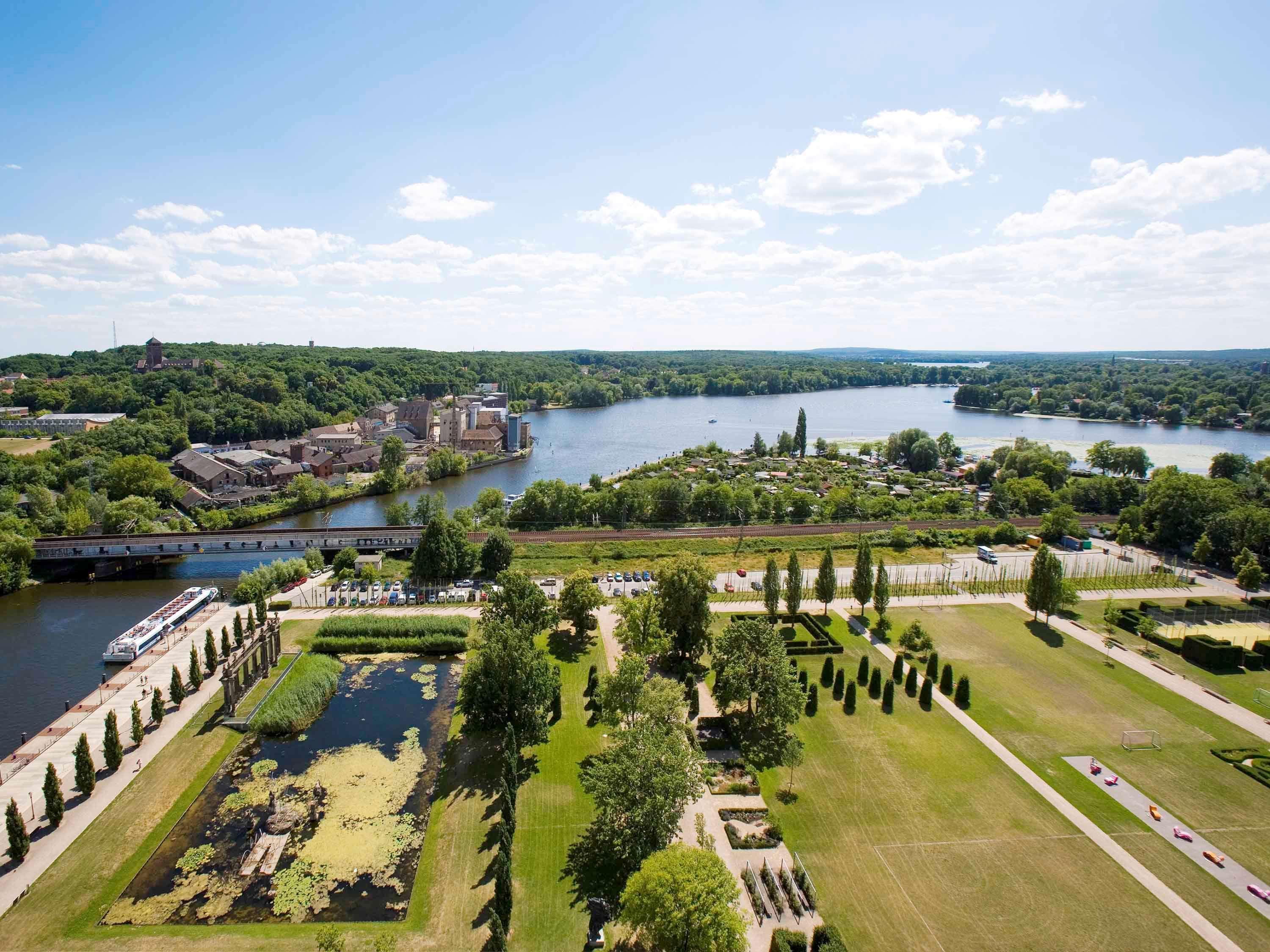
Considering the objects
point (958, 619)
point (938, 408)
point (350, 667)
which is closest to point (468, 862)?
point (350, 667)

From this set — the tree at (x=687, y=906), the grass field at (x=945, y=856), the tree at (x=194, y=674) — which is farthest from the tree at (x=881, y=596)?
the tree at (x=194, y=674)

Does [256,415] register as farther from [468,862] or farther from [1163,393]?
[1163,393]

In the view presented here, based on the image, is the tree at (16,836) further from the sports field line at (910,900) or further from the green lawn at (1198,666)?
the green lawn at (1198,666)

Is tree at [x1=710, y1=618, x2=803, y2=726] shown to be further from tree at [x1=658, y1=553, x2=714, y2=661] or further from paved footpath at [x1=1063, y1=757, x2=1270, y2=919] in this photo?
paved footpath at [x1=1063, y1=757, x2=1270, y2=919]

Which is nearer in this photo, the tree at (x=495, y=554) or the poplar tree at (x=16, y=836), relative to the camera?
the poplar tree at (x=16, y=836)

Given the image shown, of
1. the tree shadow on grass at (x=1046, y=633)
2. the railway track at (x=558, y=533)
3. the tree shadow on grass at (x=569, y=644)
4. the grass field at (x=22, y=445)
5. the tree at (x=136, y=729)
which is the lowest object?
the tree shadow on grass at (x=1046, y=633)

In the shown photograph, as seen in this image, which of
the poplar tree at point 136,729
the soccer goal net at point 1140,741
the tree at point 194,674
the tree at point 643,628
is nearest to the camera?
the poplar tree at point 136,729
